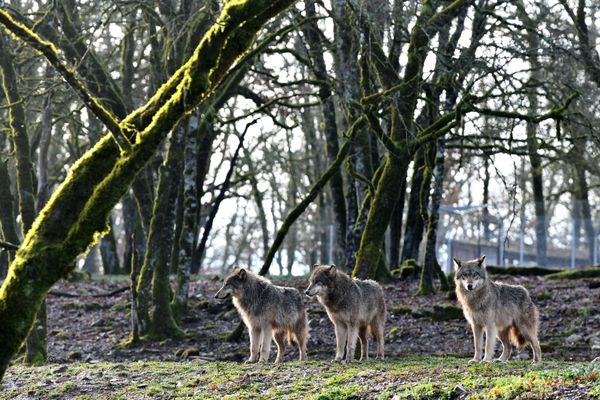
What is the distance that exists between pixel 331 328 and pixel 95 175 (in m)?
12.0

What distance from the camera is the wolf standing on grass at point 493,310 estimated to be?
14828 millimetres

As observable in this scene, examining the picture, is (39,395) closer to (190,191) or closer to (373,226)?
(373,226)

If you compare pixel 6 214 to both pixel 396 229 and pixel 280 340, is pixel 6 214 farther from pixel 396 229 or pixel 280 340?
A: pixel 396 229

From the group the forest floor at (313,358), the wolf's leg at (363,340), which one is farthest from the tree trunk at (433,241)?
the wolf's leg at (363,340)

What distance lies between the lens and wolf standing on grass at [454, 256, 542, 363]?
14828 millimetres

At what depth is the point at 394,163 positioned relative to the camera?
1753 centimetres

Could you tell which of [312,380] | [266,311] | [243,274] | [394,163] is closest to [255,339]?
[266,311]

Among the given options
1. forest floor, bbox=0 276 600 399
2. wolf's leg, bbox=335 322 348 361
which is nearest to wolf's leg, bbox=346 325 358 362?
wolf's leg, bbox=335 322 348 361

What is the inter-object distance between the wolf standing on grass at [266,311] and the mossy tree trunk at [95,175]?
695cm

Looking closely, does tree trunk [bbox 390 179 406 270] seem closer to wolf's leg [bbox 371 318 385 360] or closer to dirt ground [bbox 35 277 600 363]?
dirt ground [bbox 35 277 600 363]

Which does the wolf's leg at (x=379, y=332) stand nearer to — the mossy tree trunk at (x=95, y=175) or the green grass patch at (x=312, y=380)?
the green grass patch at (x=312, y=380)

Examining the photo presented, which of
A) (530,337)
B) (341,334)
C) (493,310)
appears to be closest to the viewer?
(493,310)

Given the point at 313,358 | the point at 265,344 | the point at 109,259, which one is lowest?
the point at 313,358

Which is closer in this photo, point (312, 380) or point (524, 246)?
point (312, 380)
